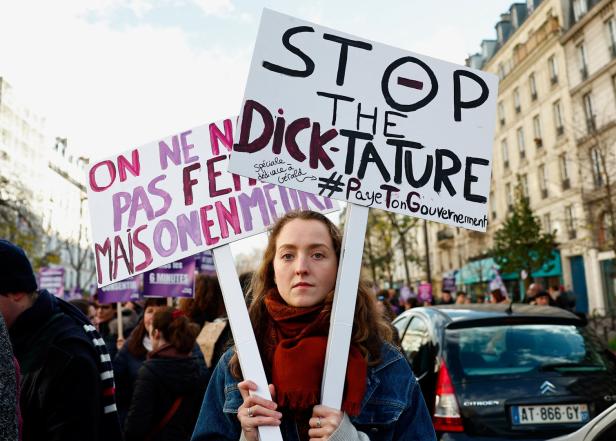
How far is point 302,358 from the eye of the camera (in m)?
2.15

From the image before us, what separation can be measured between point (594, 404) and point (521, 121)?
38.0 metres

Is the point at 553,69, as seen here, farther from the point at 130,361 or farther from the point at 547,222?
the point at 130,361

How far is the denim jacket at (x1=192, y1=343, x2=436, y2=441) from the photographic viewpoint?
2168mm

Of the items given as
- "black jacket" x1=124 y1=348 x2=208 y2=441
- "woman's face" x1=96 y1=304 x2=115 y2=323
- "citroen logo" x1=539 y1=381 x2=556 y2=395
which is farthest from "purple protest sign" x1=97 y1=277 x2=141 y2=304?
"citroen logo" x1=539 y1=381 x2=556 y2=395

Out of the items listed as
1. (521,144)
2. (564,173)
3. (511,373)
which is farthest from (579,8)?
(511,373)

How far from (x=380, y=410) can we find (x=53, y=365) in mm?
1367

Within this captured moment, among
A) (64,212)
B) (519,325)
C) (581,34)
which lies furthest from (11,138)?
(519,325)

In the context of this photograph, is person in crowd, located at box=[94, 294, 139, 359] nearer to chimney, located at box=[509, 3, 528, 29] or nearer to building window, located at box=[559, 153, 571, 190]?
building window, located at box=[559, 153, 571, 190]

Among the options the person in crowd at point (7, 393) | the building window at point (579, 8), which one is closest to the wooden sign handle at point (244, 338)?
the person in crowd at point (7, 393)

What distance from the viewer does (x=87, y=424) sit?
243 cm

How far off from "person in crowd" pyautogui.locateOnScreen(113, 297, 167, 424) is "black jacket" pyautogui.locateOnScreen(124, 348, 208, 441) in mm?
Result: 600

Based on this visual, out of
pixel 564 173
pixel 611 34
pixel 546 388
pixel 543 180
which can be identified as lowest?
pixel 546 388

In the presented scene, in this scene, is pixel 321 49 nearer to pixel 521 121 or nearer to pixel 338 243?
pixel 338 243

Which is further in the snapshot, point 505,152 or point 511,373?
point 505,152
